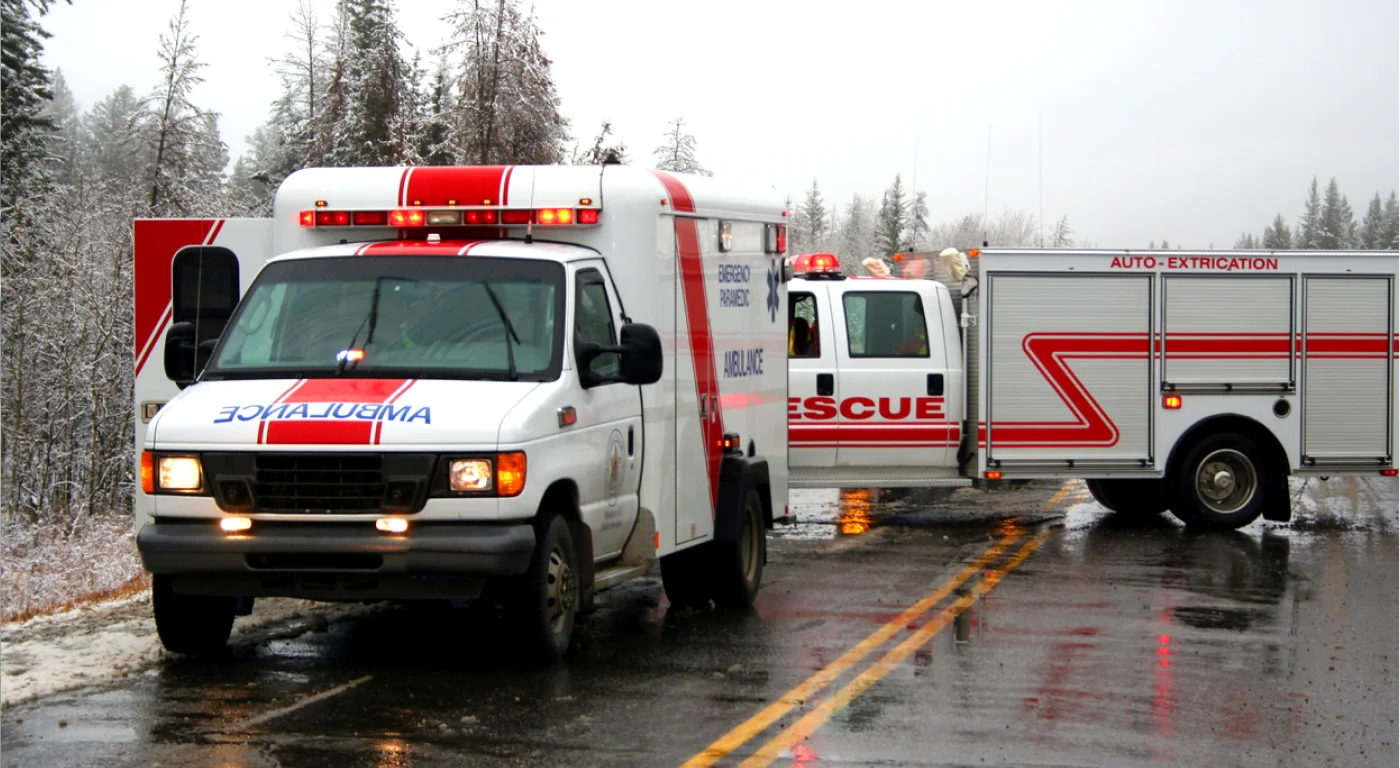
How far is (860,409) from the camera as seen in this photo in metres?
15.5

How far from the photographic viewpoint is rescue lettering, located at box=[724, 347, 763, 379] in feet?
34.8

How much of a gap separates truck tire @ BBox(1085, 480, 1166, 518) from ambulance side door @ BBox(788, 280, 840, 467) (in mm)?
2984

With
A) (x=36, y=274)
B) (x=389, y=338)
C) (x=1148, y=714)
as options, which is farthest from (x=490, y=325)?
(x=36, y=274)

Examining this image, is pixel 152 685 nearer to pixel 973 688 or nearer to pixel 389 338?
pixel 389 338

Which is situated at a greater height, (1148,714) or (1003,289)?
(1003,289)

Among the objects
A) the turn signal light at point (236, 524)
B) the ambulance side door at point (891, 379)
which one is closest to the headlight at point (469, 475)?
the turn signal light at point (236, 524)

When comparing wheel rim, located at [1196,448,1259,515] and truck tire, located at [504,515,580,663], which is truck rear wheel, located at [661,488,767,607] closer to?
truck tire, located at [504,515,580,663]

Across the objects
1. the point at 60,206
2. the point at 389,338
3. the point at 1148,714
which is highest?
the point at 60,206

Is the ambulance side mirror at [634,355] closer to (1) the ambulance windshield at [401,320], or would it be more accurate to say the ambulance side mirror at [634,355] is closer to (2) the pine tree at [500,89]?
(1) the ambulance windshield at [401,320]

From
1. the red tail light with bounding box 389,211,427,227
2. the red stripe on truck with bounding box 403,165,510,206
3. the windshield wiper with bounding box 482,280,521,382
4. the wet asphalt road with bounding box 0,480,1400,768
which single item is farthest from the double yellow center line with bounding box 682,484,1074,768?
the red tail light with bounding box 389,211,427,227

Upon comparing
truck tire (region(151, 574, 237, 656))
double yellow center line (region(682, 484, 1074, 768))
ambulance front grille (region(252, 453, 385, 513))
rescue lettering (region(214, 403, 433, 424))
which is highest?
rescue lettering (region(214, 403, 433, 424))

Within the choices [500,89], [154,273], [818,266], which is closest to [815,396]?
[818,266]

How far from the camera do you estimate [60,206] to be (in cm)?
3838

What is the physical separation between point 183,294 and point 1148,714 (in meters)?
6.06
